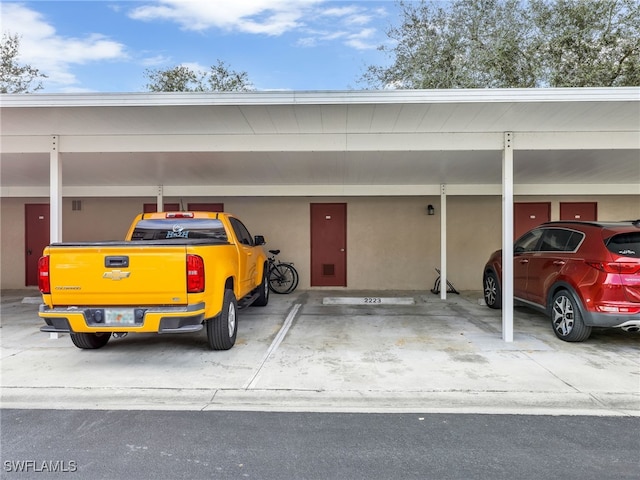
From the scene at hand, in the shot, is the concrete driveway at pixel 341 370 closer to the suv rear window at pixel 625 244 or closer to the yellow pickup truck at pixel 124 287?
the yellow pickup truck at pixel 124 287

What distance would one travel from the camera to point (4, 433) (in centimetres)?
305

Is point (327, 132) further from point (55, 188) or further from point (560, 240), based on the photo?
point (55, 188)

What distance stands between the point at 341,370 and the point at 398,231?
6712 mm

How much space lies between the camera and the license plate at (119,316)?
411 cm

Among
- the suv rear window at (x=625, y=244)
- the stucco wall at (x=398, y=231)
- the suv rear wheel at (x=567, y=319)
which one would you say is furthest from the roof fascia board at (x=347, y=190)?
the suv rear window at (x=625, y=244)

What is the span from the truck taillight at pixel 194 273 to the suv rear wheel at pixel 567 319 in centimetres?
479

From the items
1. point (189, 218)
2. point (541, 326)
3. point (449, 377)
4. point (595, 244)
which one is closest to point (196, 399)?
point (449, 377)

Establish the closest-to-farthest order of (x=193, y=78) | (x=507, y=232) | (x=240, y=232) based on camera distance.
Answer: (x=507, y=232), (x=240, y=232), (x=193, y=78)

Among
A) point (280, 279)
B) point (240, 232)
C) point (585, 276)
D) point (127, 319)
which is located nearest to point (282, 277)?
point (280, 279)

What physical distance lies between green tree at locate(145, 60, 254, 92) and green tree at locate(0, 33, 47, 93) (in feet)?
13.8

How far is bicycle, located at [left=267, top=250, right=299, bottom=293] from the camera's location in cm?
1037

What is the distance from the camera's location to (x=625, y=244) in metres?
4.89

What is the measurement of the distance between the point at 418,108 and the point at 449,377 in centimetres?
312

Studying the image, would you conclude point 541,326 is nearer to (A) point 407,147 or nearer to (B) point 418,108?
(A) point 407,147
